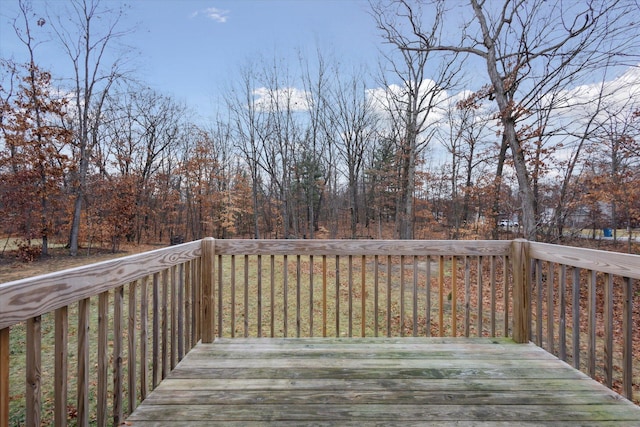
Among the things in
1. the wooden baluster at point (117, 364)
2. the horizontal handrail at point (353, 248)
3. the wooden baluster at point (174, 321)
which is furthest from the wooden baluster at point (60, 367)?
the horizontal handrail at point (353, 248)

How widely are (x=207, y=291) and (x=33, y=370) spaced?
→ 1.48 m

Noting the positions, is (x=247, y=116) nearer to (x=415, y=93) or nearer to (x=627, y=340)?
(x=415, y=93)

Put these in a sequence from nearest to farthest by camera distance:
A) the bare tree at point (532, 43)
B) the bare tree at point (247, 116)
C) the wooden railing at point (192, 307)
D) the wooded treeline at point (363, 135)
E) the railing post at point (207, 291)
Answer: the wooden railing at point (192, 307) < the railing post at point (207, 291) < the bare tree at point (532, 43) < the wooded treeline at point (363, 135) < the bare tree at point (247, 116)

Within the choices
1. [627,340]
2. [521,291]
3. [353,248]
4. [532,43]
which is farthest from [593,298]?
[532,43]

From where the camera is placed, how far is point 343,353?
89.9 inches

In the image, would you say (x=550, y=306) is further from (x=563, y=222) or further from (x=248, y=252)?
(x=563, y=222)

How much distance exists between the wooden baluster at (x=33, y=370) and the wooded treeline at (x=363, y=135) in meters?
8.00

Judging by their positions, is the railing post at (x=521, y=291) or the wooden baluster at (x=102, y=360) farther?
the railing post at (x=521, y=291)

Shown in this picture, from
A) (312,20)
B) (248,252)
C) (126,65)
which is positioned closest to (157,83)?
(126,65)

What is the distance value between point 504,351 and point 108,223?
41.0ft

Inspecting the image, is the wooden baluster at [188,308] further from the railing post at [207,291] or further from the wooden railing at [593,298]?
the wooden railing at [593,298]

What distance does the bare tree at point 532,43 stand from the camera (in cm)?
630

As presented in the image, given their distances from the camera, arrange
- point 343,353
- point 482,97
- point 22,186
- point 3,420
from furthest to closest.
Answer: point 22,186 → point 482,97 → point 343,353 → point 3,420

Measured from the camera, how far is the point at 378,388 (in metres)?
1.81
